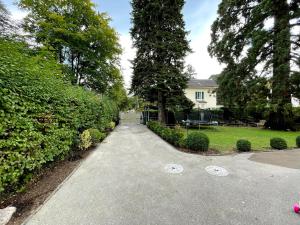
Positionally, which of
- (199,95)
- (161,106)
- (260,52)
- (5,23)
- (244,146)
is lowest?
Result: (244,146)

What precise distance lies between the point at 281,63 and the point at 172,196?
16.0 m

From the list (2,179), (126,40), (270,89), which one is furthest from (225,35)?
(2,179)

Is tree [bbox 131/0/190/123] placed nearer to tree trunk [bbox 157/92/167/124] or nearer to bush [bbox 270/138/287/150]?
tree trunk [bbox 157/92/167/124]

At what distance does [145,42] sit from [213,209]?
50.8ft

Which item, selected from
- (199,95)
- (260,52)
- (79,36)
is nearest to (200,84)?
(199,95)

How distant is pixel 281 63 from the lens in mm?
13789

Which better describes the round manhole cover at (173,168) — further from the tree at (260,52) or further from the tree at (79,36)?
the tree at (260,52)

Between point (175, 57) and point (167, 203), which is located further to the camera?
point (175, 57)

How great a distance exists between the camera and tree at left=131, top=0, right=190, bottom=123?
15.4 meters

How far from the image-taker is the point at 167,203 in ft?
10.4

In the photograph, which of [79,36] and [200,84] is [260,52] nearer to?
[79,36]

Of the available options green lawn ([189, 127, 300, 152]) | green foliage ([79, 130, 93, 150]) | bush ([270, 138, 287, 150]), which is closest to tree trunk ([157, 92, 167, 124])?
green lawn ([189, 127, 300, 152])

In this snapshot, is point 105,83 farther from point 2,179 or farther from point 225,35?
point 2,179

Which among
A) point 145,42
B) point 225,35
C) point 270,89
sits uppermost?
point 225,35
